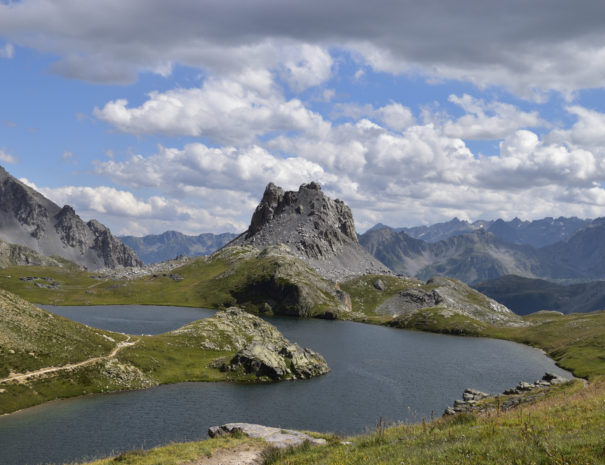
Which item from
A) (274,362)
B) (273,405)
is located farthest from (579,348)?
(273,405)

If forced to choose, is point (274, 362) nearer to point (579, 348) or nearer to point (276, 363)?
point (276, 363)

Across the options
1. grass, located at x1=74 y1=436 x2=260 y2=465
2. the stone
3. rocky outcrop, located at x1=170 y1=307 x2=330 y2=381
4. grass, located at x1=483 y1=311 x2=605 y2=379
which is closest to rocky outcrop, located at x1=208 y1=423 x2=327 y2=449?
grass, located at x1=74 y1=436 x2=260 y2=465

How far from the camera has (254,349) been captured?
11138 cm

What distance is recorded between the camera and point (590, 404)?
28984mm

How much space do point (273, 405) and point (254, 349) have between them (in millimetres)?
27650

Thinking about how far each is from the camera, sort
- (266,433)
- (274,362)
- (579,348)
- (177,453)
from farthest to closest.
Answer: (579,348) < (274,362) < (266,433) < (177,453)

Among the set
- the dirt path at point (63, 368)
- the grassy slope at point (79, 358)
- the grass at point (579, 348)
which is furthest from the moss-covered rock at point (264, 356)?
the grass at point (579, 348)

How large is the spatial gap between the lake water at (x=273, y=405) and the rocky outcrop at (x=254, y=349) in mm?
4998

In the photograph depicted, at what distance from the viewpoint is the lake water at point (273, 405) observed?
61.4m

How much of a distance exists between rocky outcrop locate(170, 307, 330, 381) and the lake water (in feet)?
16.4

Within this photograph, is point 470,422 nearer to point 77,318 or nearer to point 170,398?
point 170,398

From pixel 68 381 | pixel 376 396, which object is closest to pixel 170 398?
pixel 68 381

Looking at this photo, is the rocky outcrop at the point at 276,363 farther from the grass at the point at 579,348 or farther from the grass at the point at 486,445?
the grass at the point at 486,445

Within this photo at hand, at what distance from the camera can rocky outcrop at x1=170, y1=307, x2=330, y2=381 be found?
351 feet
